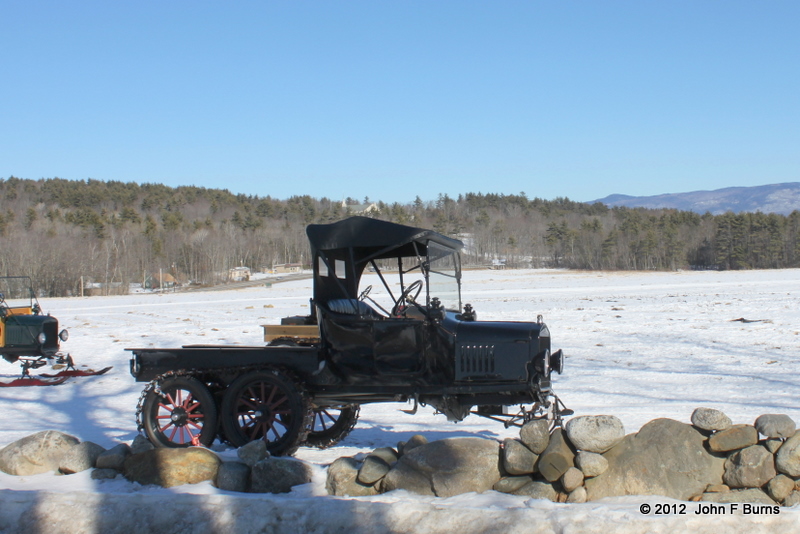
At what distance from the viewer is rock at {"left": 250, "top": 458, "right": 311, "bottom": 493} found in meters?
6.10

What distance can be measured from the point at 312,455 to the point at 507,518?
117 inches

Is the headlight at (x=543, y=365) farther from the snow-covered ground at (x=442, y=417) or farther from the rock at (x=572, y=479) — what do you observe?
the snow-covered ground at (x=442, y=417)

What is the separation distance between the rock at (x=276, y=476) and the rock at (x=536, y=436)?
6.58 ft

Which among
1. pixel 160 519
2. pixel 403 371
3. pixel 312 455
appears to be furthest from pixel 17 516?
pixel 403 371

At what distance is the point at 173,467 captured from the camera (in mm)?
6176

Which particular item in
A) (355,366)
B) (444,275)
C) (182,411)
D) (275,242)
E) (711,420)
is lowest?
(182,411)

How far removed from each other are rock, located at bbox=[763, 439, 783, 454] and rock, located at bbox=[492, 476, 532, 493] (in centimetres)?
196

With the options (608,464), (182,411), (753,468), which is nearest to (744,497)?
(753,468)

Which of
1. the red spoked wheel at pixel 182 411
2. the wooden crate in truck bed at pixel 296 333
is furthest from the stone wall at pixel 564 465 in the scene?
the wooden crate in truck bed at pixel 296 333

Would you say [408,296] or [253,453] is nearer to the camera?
[253,453]

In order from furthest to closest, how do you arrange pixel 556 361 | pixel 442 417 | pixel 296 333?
pixel 442 417 < pixel 296 333 < pixel 556 361

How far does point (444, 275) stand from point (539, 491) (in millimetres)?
2916

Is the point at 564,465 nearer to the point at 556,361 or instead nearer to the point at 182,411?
the point at 556,361

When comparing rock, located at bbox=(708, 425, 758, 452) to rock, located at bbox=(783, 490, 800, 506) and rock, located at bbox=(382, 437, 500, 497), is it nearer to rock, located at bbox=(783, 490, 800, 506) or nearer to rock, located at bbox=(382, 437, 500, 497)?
rock, located at bbox=(783, 490, 800, 506)
